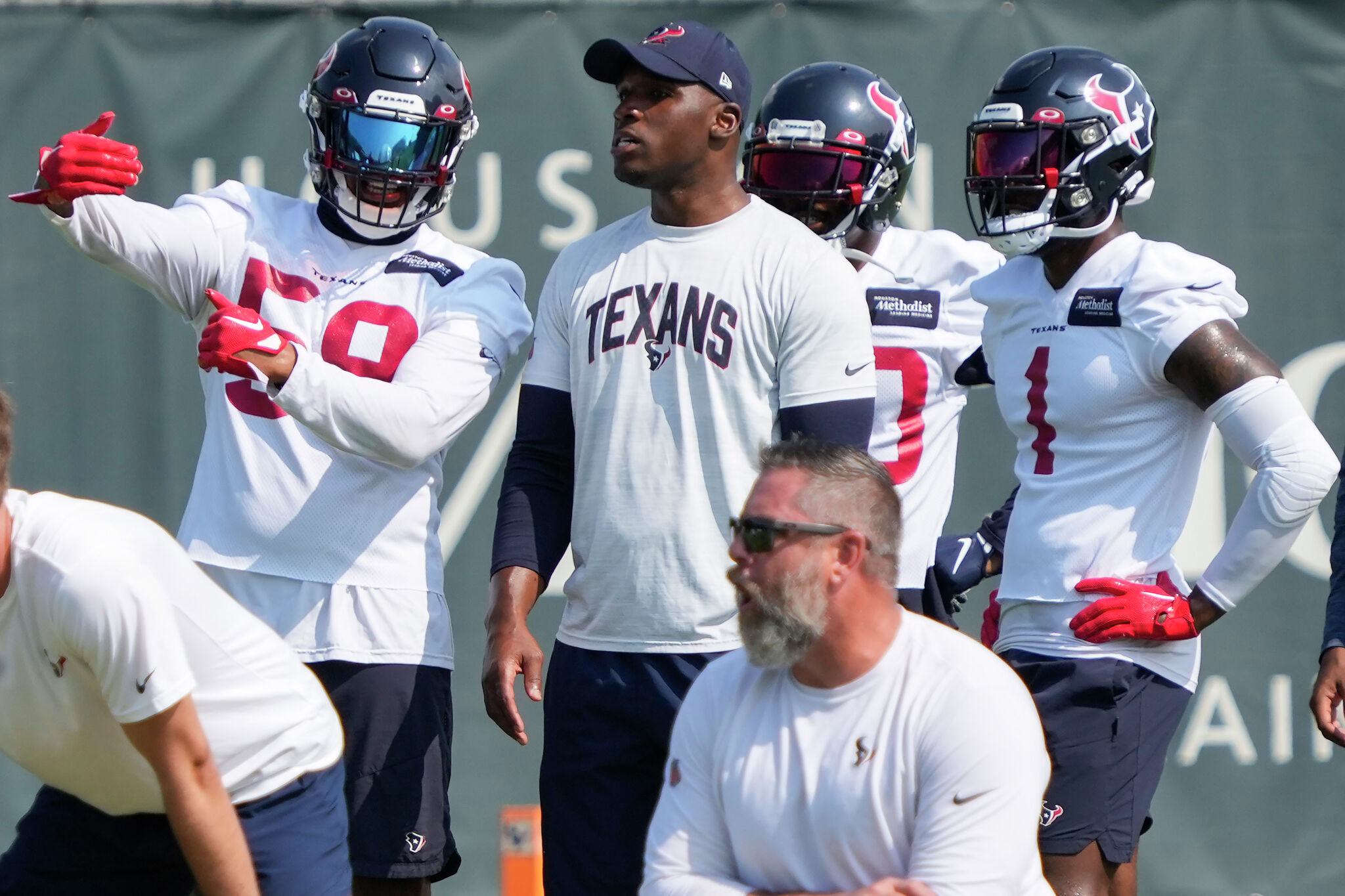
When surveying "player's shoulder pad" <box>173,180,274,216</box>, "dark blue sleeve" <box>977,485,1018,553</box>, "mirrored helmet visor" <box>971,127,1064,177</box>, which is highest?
"mirrored helmet visor" <box>971,127,1064,177</box>

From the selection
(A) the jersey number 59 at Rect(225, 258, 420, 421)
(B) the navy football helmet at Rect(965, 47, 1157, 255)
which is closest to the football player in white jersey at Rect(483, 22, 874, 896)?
(A) the jersey number 59 at Rect(225, 258, 420, 421)

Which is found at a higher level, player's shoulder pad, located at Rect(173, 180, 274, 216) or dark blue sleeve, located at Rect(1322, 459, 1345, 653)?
player's shoulder pad, located at Rect(173, 180, 274, 216)

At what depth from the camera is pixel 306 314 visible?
391 centimetres

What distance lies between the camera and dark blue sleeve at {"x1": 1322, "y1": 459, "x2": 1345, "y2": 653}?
3611 mm

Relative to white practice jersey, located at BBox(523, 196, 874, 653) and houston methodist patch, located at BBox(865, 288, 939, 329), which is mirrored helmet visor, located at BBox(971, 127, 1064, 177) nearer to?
houston methodist patch, located at BBox(865, 288, 939, 329)

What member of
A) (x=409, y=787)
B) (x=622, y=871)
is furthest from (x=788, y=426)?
(x=409, y=787)

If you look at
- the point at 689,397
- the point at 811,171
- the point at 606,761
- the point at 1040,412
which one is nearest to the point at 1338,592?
the point at 1040,412

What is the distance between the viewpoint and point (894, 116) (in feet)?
15.5

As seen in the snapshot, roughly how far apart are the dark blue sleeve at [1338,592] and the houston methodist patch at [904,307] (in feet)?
3.76

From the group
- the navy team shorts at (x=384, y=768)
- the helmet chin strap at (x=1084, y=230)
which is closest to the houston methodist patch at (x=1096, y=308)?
the helmet chin strap at (x=1084, y=230)

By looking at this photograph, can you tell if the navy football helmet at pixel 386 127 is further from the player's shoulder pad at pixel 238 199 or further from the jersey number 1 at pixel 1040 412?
the jersey number 1 at pixel 1040 412

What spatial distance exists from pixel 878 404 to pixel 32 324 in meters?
3.02

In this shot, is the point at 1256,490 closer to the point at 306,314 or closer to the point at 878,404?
the point at 878,404

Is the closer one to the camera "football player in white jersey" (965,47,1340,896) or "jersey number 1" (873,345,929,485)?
"football player in white jersey" (965,47,1340,896)
